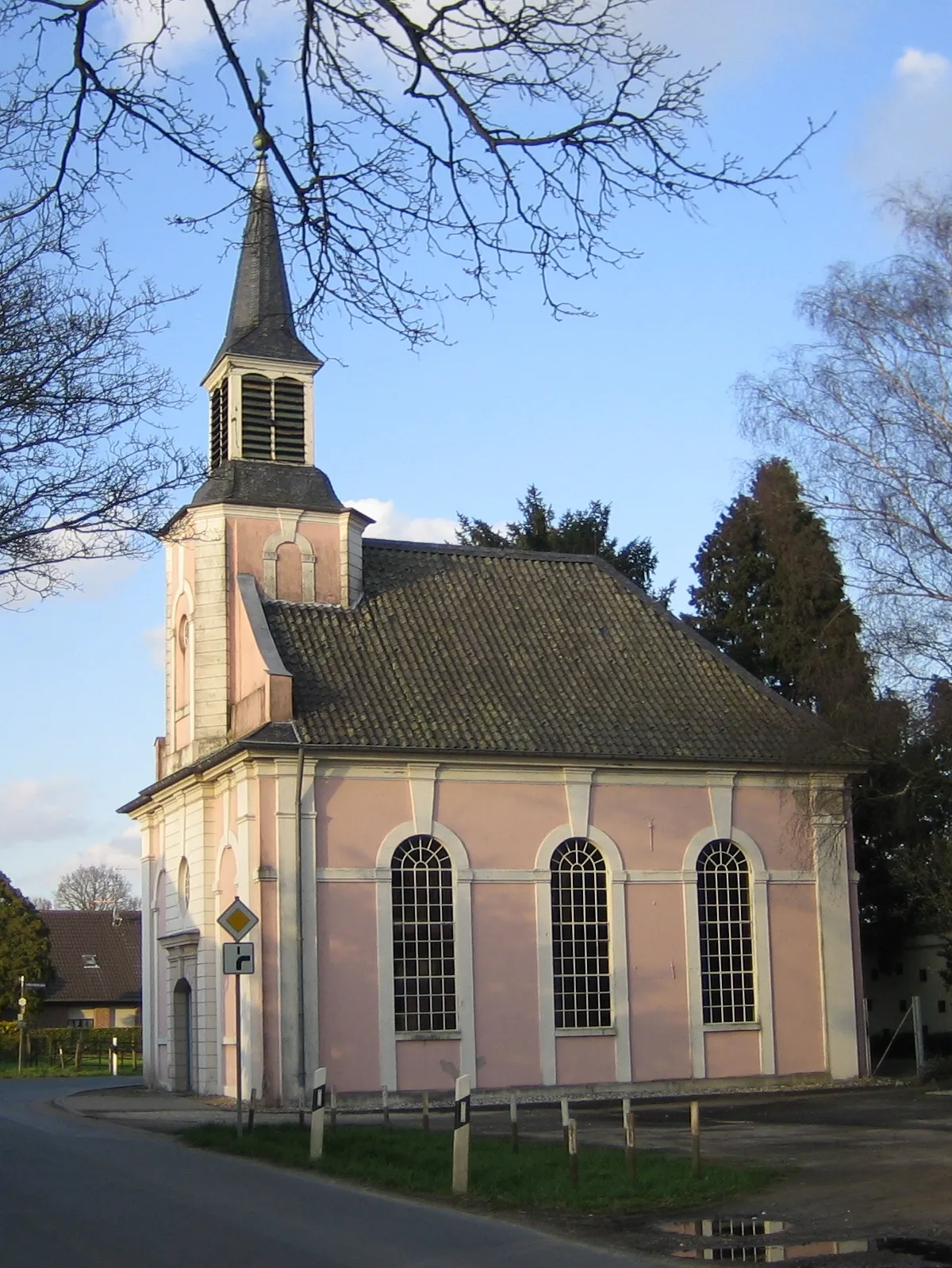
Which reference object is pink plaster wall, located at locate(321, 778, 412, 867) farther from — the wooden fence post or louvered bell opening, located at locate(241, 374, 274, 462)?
the wooden fence post

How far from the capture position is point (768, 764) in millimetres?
31828

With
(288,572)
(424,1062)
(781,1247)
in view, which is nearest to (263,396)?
(288,572)

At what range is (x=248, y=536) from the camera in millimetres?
32531

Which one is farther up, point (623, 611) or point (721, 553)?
point (721, 553)

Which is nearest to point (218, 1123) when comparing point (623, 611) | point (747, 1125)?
point (747, 1125)

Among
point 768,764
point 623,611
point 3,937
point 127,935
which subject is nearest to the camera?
point 768,764

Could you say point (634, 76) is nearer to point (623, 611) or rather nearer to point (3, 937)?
point (623, 611)

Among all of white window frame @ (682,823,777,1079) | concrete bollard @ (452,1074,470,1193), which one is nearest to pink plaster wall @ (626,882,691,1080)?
white window frame @ (682,823,777,1079)

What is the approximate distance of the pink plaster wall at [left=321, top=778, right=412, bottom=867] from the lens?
95.7 ft

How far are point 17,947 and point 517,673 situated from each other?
128 ft

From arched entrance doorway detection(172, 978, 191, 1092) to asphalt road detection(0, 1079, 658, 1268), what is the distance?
46.3 ft

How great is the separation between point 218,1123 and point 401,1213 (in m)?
9.69

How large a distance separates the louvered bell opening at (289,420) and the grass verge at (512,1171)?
1701 cm

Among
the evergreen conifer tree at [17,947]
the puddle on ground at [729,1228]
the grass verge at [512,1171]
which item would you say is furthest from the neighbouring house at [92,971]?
the puddle on ground at [729,1228]
